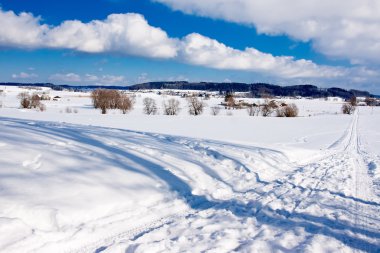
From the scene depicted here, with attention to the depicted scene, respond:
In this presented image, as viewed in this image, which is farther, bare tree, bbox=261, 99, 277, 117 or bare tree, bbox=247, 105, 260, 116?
bare tree, bbox=261, 99, 277, 117

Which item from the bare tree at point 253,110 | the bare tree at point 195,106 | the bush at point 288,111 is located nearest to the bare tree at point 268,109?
the bare tree at point 253,110

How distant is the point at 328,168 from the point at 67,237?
35.3 ft

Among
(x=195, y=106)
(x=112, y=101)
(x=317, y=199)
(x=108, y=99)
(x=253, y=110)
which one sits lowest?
(x=317, y=199)

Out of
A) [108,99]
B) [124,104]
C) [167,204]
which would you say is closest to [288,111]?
[124,104]

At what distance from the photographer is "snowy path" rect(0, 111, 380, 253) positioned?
5293 mm

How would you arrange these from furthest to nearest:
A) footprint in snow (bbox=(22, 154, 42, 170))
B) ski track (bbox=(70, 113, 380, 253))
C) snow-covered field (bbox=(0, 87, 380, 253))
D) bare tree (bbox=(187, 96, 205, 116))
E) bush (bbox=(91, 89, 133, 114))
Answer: bare tree (bbox=(187, 96, 205, 116)) < bush (bbox=(91, 89, 133, 114)) < footprint in snow (bbox=(22, 154, 42, 170)) < ski track (bbox=(70, 113, 380, 253)) < snow-covered field (bbox=(0, 87, 380, 253))

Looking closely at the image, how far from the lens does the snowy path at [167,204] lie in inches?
208

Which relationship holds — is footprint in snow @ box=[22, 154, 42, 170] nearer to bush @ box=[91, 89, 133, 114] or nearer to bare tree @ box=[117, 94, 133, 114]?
bare tree @ box=[117, 94, 133, 114]

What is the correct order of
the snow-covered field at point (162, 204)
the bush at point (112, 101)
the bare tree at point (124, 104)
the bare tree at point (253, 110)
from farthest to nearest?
the bare tree at point (253, 110) < the bush at point (112, 101) < the bare tree at point (124, 104) < the snow-covered field at point (162, 204)

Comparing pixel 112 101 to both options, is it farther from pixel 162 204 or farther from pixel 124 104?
pixel 162 204

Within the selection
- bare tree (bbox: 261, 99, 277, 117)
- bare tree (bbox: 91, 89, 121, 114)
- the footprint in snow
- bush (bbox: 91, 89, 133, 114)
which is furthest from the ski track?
bare tree (bbox: 261, 99, 277, 117)

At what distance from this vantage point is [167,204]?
24.2 feet

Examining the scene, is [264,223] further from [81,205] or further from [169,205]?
[81,205]

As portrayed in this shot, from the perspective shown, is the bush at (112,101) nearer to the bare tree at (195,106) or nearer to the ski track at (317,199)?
the bare tree at (195,106)
